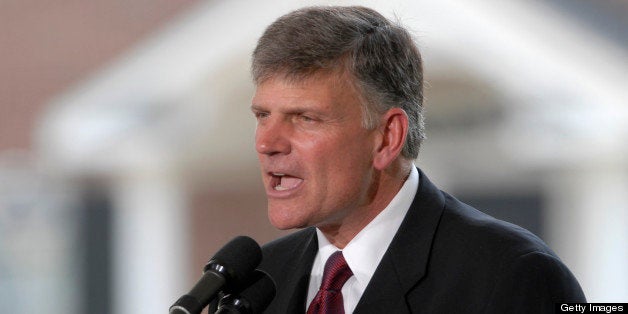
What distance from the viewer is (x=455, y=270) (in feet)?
6.32

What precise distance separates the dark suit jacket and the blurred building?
11.8ft

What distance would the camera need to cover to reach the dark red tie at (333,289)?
2.01 meters

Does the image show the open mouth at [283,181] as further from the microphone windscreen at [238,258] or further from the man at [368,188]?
the microphone windscreen at [238,258]

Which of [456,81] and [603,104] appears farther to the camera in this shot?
[456,81]

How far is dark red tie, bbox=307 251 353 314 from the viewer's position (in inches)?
79.3

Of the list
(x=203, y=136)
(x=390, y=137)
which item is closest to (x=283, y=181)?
(x=390, y=137)

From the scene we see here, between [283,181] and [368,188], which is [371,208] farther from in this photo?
[283,181]

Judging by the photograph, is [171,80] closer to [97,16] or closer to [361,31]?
[97,16]

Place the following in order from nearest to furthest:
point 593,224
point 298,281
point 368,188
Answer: point 368,188 < point 298,281 < point 593,224

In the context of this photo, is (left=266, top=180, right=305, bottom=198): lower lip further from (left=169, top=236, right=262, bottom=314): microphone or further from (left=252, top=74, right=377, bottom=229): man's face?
(left=169, top=236, right=262, bottom=314): microphone

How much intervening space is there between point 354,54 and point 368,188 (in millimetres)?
251

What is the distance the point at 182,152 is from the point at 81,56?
185cm

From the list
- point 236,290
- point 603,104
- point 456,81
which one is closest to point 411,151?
point 236,290

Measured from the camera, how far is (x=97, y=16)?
9.30m
